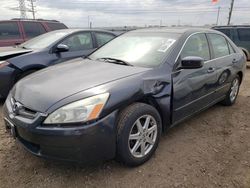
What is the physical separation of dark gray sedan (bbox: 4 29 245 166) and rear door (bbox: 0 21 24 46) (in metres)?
4.95

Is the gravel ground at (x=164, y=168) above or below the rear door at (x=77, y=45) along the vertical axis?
below

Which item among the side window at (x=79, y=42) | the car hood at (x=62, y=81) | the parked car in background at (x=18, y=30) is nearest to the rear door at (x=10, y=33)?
the parked car in background at (x=18, y=30)

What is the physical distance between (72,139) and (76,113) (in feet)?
0.76

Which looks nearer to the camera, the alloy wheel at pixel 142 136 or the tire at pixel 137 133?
the tire at pixel 137 133

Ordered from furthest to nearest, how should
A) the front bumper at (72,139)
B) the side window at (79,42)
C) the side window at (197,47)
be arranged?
the side window at (79,42) < the side window at (197,47) < the front bumper at (72,139)

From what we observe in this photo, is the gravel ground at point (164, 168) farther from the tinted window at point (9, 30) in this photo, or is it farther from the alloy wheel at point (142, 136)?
the tinted window at point (9, 30)

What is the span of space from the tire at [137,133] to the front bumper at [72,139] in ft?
0.37

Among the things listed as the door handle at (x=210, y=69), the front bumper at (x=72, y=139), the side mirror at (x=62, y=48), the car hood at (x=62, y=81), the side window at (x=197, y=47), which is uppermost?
the side window at (x=197, y=47)

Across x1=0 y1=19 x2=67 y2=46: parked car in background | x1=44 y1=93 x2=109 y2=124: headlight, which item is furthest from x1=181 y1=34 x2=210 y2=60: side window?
x1=0 y1=19 x2=67 y2=46: parked car in background

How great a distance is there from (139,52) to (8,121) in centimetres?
180

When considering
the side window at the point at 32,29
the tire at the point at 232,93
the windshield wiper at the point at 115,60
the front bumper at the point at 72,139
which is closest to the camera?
the front bumper at the point at 72,139

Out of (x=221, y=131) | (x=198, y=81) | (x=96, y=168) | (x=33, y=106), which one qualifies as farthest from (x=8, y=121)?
(x=221, y=131)

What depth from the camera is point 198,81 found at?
3.27 metres

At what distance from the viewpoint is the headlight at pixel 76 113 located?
2090mm
